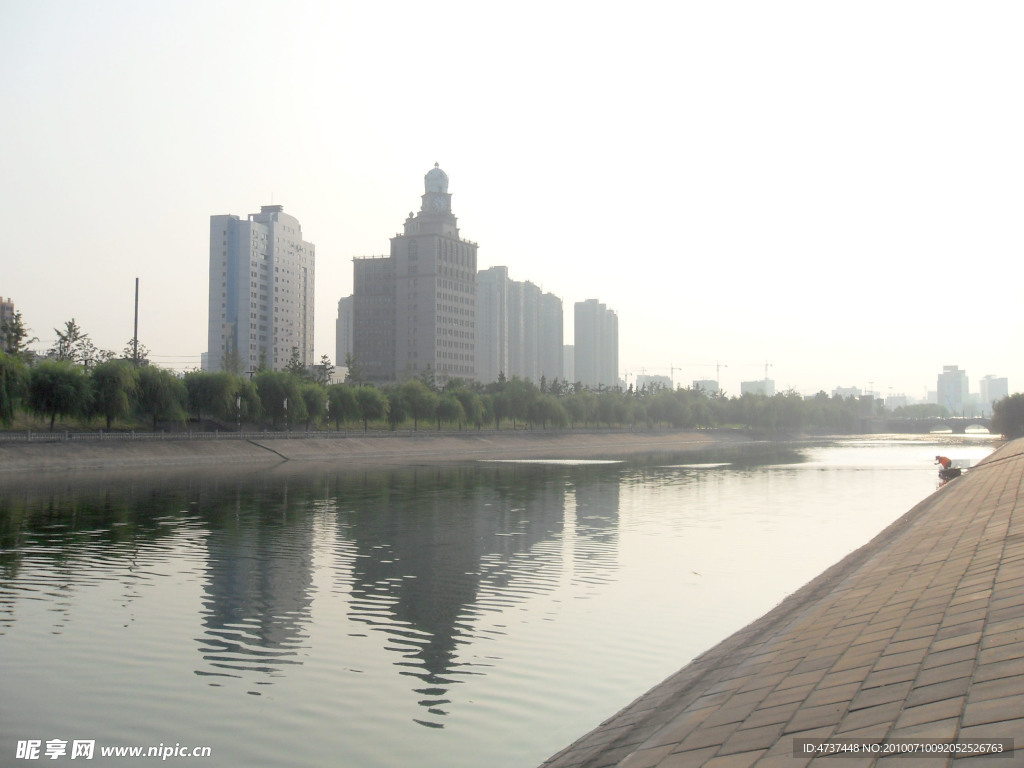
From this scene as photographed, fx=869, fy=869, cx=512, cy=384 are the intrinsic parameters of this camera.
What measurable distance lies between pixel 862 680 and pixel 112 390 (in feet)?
214

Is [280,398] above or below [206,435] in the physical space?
above

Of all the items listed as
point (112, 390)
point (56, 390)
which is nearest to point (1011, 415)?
point (112, 390)

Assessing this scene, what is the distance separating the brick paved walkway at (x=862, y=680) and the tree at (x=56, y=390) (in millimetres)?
58686

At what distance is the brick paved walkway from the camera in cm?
547

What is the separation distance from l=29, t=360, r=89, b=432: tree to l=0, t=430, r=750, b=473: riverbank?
507 cm

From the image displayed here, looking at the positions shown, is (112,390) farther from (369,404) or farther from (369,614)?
(369,614)

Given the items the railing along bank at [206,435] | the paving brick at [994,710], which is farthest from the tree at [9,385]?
the paving brick at [994,710]

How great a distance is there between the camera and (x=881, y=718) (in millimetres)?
5754

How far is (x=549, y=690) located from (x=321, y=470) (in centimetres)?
4740

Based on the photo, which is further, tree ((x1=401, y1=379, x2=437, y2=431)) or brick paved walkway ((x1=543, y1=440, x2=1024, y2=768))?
tree ((x1=401, y1=379, x2=437, y2=431))

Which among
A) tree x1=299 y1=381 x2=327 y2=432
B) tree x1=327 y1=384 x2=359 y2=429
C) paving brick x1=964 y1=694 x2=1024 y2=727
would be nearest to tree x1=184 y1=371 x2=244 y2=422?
tree x1=299 y1=381 x2=327 y2=432

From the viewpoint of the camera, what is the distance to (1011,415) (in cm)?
11075

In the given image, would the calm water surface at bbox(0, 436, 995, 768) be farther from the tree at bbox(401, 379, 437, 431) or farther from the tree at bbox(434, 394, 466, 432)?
the tree at bbox(434, 394, 466, 432)

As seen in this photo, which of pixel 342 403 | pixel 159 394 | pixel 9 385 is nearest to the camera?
pixel 9 385
